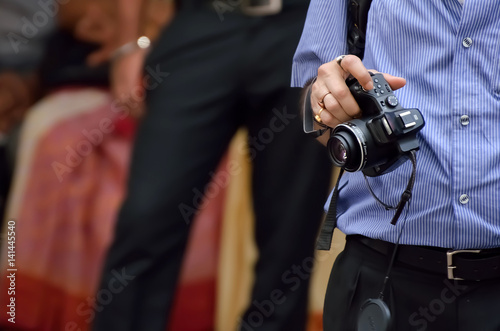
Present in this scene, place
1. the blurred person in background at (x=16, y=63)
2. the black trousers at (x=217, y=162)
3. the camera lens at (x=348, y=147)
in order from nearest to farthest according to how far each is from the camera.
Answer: the camera lens at (x=348, y=147)
the black trousers at (x=217, y=162)
the blurred person in background at (x=16, y=63)

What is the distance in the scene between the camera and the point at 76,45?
3037 mm

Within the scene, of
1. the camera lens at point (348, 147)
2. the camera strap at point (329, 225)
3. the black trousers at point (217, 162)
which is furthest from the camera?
the black trousers at point (217, 162)

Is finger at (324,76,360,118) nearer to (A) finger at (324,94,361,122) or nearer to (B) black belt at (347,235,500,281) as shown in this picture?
(A) finger at (324,94,361,122)

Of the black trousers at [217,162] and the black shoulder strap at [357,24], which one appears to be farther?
the black trousers at [217,162]

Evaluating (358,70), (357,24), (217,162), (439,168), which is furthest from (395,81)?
(217,162)

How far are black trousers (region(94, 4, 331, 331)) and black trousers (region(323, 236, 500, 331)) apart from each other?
1.27 metres

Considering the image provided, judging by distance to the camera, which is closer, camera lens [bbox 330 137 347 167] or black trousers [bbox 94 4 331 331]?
camera lens [bbox 330 137 347 167]

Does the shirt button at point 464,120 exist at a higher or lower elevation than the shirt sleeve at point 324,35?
lower

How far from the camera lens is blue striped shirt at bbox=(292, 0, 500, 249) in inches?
53.5

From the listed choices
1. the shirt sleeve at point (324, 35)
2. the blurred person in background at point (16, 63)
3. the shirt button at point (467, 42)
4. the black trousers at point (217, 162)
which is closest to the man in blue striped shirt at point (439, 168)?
the shirt button at point (467, 42)

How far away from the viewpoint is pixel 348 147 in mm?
1317

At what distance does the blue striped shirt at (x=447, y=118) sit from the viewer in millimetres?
1358

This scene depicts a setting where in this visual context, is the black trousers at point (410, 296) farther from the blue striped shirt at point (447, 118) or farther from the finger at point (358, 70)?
the finger at point (358, 70)

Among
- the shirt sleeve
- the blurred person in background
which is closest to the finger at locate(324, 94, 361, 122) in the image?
the shirt sleeve
